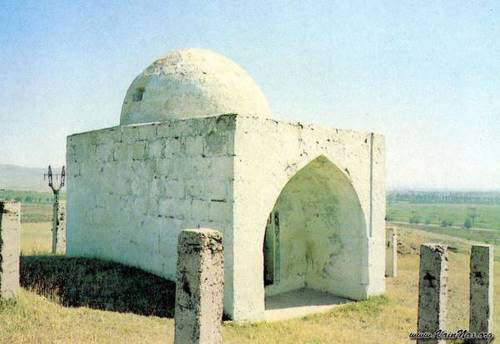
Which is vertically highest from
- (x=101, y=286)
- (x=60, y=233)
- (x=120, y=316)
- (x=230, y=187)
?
(x=230, y=187)

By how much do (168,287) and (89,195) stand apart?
138 inches

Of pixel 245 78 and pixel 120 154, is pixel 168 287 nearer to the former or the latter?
pixel 120 154

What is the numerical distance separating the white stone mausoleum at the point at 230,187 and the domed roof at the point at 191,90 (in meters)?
0.02

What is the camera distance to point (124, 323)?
6402 millimetres

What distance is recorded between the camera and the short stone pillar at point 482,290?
7031mm

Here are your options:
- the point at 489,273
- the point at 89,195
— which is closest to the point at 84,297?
the point at 89,195

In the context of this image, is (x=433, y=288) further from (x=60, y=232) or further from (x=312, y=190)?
(x=60, y=232)

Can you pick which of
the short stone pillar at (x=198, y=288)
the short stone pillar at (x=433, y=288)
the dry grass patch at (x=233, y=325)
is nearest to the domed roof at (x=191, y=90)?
the dry grass patch at (x=233, y=325)

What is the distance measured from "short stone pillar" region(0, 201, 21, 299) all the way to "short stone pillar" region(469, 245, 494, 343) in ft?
22.8

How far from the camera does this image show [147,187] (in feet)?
28.4

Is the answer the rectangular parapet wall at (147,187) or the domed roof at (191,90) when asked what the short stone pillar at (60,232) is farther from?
the domed roof at (191,90)

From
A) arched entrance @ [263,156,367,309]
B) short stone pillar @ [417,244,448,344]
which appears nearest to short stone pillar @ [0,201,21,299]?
arched entrance @ [263,156,367,309]

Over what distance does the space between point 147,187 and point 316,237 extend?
400 centimetres

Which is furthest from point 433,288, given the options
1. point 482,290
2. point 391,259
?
point 391,259
